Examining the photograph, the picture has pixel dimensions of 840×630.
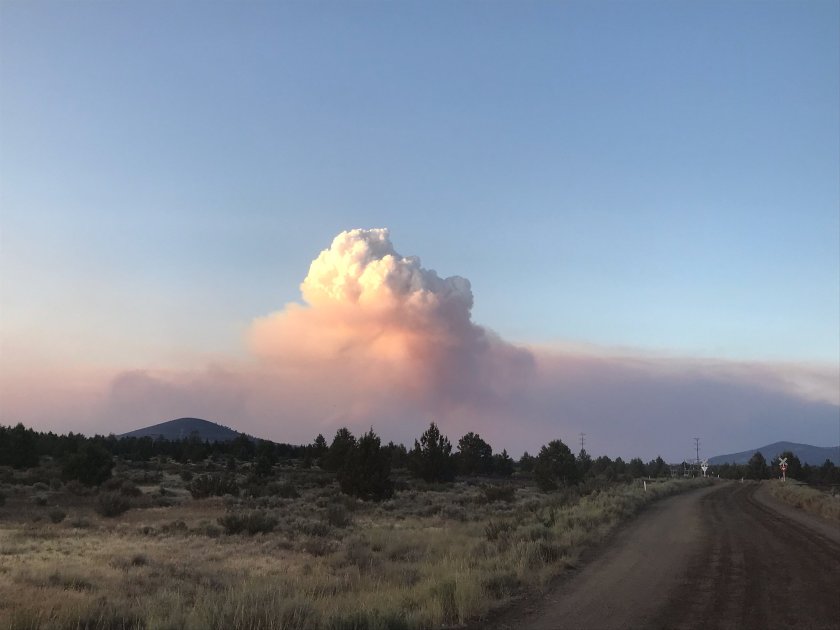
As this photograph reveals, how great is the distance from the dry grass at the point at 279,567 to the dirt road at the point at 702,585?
980mm

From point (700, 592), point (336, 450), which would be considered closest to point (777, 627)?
point (700, 592)

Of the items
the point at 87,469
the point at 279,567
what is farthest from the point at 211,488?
the point at 279,567

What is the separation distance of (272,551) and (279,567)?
11.1 feet

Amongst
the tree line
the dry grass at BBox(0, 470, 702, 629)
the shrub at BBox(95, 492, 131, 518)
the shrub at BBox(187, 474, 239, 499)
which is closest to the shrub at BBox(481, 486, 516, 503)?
the tree line

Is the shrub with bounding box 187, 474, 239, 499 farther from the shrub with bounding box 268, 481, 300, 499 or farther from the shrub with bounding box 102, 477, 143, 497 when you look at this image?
the shrub with bounding box 102, 477, 143, 497

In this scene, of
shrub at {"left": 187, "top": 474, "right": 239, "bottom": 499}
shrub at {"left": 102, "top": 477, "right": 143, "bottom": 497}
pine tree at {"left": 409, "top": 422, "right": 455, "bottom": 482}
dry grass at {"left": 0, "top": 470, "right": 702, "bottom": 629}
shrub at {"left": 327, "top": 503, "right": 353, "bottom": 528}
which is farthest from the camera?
pine tree at {"left": 409, "top": 422, "right": 455, "bottom": 482}

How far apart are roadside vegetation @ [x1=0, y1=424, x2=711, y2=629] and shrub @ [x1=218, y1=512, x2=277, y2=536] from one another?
58 mm

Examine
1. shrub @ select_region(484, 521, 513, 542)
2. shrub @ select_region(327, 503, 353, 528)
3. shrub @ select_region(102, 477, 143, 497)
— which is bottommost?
shrub @ select_region(327, 503, 353, 528)

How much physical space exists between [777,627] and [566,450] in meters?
A: 54.2

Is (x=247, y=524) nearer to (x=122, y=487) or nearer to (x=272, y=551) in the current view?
(x=272, y=551)

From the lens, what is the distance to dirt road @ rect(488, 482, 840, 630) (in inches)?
368

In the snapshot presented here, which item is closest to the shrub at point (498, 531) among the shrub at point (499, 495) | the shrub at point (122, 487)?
the shrub at point (499, 495)

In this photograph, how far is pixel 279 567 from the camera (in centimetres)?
1730

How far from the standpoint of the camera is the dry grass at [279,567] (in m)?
9.88
